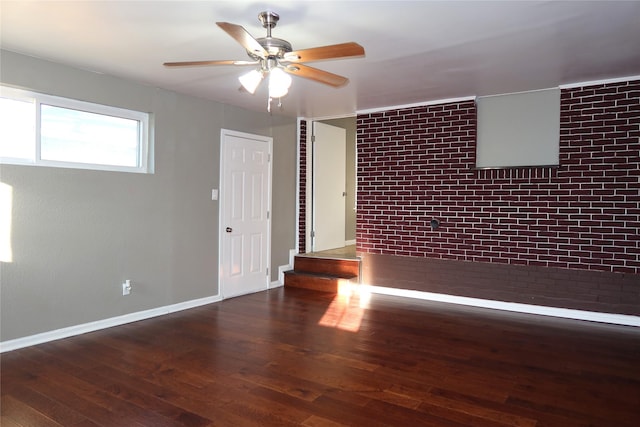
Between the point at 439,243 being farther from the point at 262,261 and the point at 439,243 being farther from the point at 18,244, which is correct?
the point at 18,244

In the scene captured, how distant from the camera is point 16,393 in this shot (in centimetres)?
274

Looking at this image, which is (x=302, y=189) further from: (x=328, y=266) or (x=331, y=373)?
(x=331, y=373)

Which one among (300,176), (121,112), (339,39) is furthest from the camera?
(300,176)

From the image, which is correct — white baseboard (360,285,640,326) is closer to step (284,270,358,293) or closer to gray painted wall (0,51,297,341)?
step (284,270,358,293)

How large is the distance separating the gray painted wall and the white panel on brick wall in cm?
282

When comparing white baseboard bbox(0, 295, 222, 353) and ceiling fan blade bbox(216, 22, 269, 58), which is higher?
ceiling fan blade bbox(216, 22, 269, 58)

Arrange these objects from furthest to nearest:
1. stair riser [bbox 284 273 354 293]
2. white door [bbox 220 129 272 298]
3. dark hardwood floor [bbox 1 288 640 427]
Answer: stair riser [bbox 284 273 354 293] < white door [bbox 220 129 272 298] < dark hardwood floor [bbox 1 288 640 427]

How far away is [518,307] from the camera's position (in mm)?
4773

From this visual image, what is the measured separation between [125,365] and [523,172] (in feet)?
13.8

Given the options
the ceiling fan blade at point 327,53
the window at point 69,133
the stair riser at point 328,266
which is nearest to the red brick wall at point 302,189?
the stair riser at point 328,266

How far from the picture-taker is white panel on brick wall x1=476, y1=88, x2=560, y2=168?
461 cm

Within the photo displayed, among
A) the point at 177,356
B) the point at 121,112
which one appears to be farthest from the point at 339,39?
the point at 177,356

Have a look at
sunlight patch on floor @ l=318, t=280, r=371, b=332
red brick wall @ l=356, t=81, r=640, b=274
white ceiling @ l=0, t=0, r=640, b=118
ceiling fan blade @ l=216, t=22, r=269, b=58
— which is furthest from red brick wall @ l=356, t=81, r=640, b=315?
ceiling fan blade @ l=216, t=22, r=269, b=58

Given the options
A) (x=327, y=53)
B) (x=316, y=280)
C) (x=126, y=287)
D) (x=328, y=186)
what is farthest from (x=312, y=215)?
(x=327, y=53)
